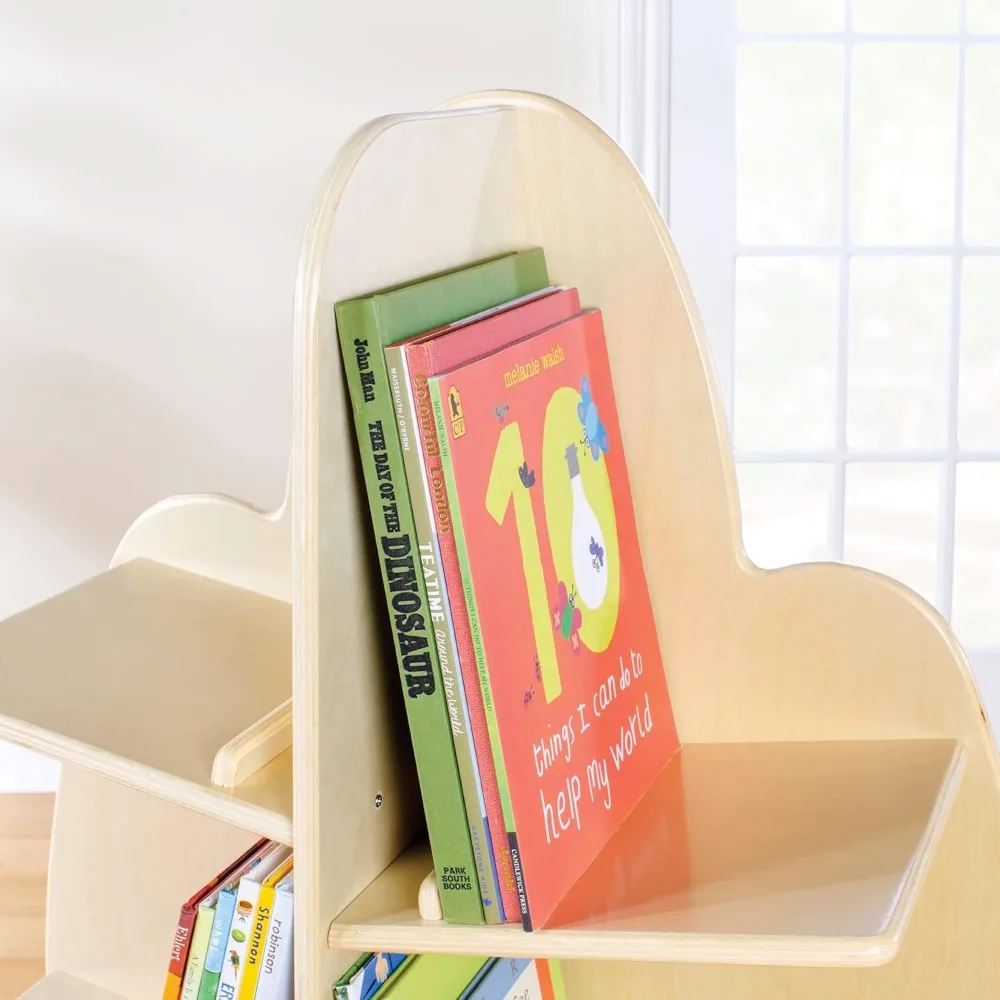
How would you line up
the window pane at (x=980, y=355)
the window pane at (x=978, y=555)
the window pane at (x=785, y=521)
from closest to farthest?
the window pane at (x=980, y=355) < the window pane at (x=978, y=555) < the window pane at (x=785, y=521)

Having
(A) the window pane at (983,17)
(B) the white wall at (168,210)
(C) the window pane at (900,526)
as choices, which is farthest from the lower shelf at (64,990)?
(A) the window pane at (983,17)

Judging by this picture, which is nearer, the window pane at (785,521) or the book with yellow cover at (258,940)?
the book with yellow cover at (258,940)

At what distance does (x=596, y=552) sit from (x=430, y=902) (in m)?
0.27

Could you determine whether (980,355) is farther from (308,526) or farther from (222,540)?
(308,526)

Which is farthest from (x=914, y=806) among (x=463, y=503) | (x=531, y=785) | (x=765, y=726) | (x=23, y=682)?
(x=23, y=682)

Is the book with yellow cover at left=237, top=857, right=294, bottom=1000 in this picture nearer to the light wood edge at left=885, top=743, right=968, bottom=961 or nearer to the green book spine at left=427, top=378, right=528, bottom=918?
the green book spine at left=427, top=378, right=528, bottom=918

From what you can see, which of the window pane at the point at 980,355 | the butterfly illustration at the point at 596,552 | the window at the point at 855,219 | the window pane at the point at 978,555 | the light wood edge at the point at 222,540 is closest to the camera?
the butterfly illustration at the point at 596,552

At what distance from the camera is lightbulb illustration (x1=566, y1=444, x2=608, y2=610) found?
0.85 metres

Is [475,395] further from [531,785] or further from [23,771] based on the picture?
[23,771]

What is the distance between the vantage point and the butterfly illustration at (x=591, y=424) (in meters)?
0.88

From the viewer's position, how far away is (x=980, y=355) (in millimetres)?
2158

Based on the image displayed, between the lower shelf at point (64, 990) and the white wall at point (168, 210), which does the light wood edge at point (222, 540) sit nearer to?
the lower shelf at point (64, 990)

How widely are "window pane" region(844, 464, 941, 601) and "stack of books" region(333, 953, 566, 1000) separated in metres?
1.45

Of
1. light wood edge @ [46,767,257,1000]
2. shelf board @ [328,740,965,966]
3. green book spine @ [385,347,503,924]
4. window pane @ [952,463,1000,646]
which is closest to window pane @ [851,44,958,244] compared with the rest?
window pane @ [952,463,1000,646]
